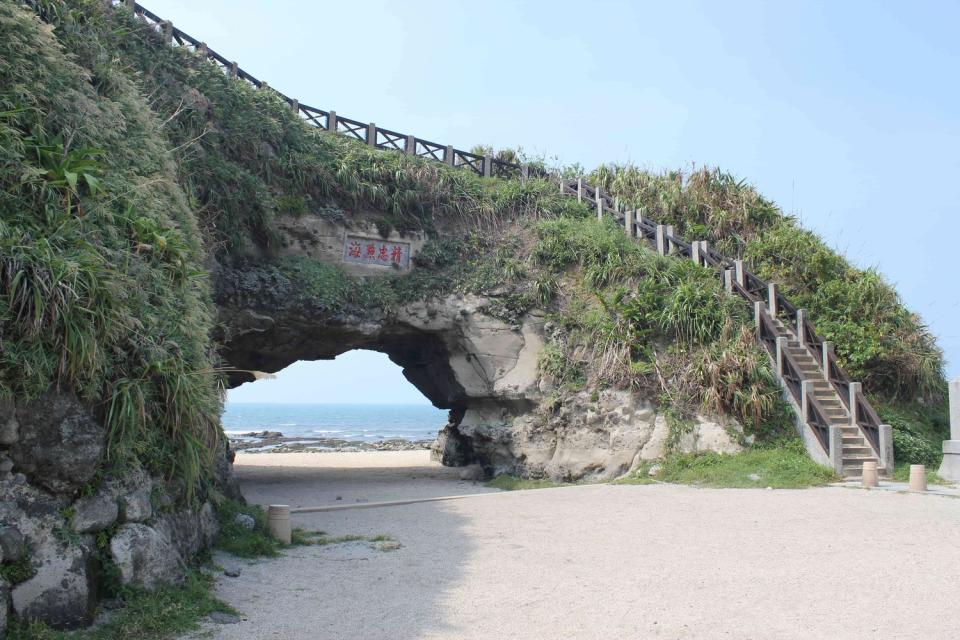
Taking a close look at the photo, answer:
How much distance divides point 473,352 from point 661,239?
17.1 feet

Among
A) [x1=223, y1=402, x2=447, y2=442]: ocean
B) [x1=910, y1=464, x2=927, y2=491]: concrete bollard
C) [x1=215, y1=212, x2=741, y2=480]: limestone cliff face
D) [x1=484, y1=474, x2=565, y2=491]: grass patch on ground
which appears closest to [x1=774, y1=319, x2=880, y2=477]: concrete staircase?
[x1=910, y1=464, x2=927, y2=491]: concrete bollard

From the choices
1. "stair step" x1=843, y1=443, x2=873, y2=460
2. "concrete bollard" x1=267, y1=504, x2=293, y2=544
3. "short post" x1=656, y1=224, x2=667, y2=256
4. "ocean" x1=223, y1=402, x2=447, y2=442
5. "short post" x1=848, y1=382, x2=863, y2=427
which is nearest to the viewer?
"concrete bollard" x1=267, y1=504, x2=293, y2=544

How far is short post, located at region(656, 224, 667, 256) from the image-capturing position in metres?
17.0

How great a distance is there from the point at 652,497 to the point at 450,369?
21.6 feet

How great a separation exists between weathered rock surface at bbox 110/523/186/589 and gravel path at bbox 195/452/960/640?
0.54 metres

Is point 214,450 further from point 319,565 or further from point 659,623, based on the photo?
point 659,623

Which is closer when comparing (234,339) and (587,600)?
(587,600)

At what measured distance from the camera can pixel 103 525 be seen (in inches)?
211

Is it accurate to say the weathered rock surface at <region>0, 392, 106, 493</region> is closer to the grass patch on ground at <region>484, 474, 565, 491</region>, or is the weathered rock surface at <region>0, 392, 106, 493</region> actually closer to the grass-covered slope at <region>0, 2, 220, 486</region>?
the grass-covered slope at <region>0, 2, 220, 486</region>

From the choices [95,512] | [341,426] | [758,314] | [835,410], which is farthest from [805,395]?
[341,426]

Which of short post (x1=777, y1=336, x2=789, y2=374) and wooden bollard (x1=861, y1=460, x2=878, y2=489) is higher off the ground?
short post (x1=777, y1=336, x2=789, y2=374)

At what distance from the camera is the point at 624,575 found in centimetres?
659

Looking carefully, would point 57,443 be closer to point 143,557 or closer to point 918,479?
point 143,557

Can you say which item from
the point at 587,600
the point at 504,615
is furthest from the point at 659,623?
the point at 504,615
